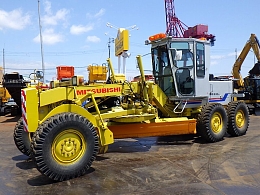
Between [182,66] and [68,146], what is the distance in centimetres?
418

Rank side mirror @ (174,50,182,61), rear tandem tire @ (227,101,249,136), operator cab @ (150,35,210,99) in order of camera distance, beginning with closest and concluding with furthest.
→ side mirror @ (174,50,182,61) → operator cab @ (150,35,210,99) → rear tandem tire @ (227,101,249,136)

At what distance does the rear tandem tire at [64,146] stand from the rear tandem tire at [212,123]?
3663 mm

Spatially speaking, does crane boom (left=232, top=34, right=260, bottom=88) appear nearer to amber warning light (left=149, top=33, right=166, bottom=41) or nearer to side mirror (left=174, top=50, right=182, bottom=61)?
amber warning light (left=149, top=33, right=166, bottom=41)

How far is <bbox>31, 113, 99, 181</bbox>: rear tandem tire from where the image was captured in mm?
4781

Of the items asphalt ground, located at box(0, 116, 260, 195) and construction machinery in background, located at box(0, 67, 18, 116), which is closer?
asphalt ground, located at box(0, 116, 260, 195)

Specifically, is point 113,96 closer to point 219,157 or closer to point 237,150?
point 219,157

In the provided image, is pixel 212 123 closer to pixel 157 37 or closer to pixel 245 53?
pixel 157 37

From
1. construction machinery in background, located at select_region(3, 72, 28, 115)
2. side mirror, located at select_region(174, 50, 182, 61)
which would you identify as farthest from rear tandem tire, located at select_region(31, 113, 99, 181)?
construction machinery in background, located at select_region(3, 72, 28, 115)

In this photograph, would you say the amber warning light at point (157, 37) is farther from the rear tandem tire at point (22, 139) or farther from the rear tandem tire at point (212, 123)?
the rear tandem tire at point (22, 139)

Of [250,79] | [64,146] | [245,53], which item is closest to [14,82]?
[64,146]

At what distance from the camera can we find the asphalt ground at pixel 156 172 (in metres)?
4.58

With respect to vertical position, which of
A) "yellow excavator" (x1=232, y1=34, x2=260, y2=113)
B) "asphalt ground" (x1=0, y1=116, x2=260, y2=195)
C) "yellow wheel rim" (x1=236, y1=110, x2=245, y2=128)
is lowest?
"asphalt ground" (x1=0, y1=116, x2=260, y2=195)

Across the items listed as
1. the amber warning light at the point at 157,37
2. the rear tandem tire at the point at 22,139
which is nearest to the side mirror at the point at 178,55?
the amber warning light at the point at 157,37

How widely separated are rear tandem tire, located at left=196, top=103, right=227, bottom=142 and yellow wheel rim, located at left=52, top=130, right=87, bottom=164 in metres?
3.89
